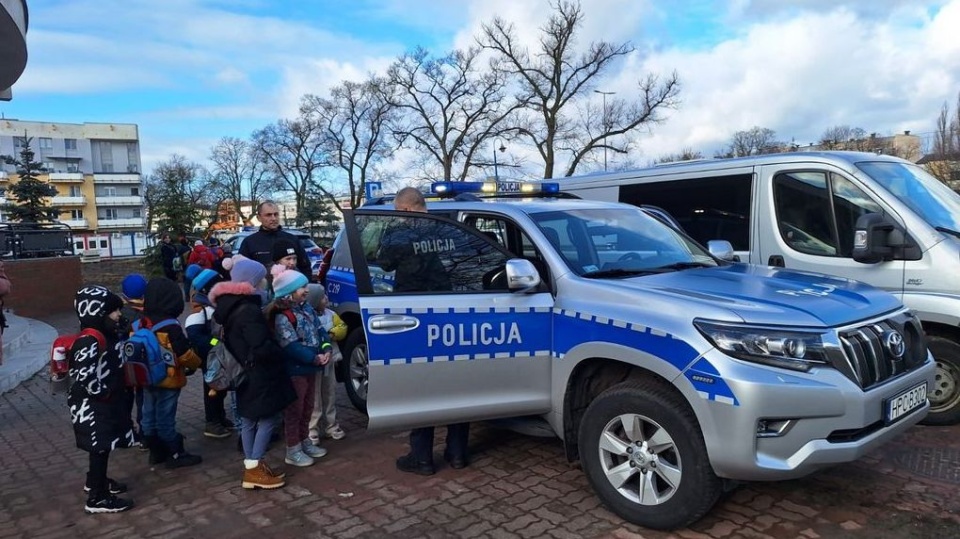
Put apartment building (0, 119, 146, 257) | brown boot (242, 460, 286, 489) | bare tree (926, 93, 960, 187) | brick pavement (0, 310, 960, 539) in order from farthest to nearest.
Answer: apartment building (0, 119, 146, 257) → bare tree (926, 93, 960, 187) → brown boot (242, 460, 286, 489) → brick pavement (0, 310, 960, 539)

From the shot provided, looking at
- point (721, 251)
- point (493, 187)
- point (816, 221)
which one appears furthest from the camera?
point (493, 187)

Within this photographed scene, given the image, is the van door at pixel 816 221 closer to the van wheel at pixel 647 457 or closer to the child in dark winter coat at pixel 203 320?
the van wheel at pixel 647 457

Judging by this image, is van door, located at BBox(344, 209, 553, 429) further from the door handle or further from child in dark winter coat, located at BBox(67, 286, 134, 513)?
child in dark winter coat, located at BBox(67, 286, 134, 513)

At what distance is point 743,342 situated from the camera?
3021mm

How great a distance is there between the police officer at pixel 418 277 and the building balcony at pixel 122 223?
3619 inches

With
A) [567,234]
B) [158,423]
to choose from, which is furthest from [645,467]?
[158,423]

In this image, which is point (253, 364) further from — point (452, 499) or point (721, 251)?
point (721, 251)

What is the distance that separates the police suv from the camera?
2992mm

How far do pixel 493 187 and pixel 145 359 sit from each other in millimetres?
3412

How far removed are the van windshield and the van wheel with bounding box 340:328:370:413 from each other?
4.47 metres

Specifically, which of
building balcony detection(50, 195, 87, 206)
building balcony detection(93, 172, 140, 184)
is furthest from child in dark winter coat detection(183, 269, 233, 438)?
building balcony detection(93, 172, 140, 184)

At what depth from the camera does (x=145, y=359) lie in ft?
14.2

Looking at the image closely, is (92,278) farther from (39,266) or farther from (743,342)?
(743,342)

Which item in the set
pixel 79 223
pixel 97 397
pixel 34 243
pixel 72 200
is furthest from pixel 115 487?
pixel 72 200
